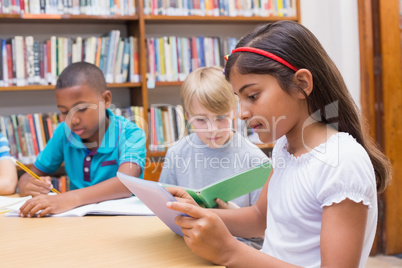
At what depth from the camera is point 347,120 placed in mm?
933

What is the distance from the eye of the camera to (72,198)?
1.23m

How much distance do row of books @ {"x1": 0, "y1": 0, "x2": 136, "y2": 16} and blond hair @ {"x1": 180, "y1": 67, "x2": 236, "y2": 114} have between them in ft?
3.57

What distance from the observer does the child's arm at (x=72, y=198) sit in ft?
3.77

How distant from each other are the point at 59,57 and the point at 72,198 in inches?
61.1

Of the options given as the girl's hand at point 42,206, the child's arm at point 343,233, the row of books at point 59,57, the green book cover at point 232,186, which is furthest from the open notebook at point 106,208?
the row of books at point 59,57

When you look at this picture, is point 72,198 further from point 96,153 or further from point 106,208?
point 96,153

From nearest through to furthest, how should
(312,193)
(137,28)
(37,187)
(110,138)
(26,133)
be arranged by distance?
(312,193)
(37,187)
(110,138)
(26,133)
(137,28)

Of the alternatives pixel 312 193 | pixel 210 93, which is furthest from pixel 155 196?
pixel 210 93

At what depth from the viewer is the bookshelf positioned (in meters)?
2.61

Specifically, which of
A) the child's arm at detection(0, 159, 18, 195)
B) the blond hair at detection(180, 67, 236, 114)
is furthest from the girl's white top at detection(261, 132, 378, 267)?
the child's arm at detection(0, 159, 18, 195)

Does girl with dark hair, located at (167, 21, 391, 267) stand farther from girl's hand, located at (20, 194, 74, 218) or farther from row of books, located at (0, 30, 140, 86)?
row of books, located at (0, 30, 140, 86)

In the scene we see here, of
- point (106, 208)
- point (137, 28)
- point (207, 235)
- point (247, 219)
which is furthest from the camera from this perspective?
point (137, 28)

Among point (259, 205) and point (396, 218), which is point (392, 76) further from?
point (259, 205)

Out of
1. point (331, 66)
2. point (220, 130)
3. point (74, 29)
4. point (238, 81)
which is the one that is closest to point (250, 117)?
point (238, 81)
